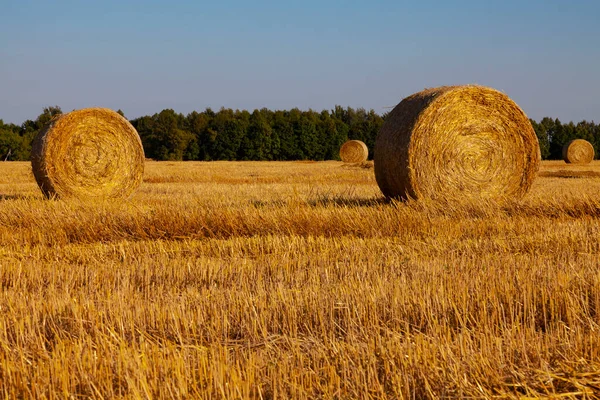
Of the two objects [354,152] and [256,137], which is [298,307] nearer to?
[354,152]

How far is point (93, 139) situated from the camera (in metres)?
14.2

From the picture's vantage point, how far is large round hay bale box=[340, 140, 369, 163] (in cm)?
3575

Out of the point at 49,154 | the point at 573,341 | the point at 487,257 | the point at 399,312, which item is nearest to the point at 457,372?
the point at 573,341

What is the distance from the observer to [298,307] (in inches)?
175

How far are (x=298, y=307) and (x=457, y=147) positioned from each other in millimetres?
7621

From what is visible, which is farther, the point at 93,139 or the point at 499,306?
the point at 93,139

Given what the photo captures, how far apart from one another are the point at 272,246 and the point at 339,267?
1314 millimetres

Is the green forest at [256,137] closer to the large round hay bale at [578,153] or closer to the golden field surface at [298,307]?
the large round hay bale at [578,153]

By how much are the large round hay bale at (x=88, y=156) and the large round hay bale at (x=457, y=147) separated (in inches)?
214

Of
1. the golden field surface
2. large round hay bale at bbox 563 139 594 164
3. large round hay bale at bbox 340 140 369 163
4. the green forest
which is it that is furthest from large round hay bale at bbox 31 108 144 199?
the green forest

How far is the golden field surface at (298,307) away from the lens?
3.14m

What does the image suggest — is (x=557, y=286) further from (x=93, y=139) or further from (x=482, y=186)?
(x=93, y=139)

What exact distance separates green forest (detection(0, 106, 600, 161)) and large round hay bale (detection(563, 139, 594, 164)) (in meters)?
15.7

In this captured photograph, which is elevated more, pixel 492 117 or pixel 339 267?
pixel 492 117
